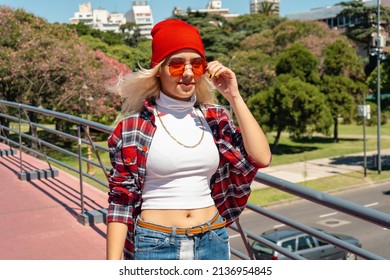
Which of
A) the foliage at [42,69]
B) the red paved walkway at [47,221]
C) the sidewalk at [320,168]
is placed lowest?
the sidewalk at [320,168]

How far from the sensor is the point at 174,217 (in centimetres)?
190

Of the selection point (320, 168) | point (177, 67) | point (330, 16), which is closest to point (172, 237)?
point (177, 67)

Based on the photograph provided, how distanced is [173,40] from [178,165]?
1.43ft

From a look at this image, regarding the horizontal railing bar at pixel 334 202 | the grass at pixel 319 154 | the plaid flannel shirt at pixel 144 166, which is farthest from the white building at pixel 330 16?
the plaid flannel shirt at pixel 144 166

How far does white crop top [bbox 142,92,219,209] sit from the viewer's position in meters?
1.89

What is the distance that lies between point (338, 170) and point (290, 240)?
515 inches

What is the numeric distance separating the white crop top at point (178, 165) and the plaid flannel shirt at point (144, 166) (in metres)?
0.03

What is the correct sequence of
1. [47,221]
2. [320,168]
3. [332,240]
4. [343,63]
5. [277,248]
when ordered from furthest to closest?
[343,63], [320,168], [47,221], [277,248], [332,240]

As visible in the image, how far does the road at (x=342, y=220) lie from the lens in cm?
1380

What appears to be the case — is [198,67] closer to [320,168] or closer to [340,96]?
[320,168]

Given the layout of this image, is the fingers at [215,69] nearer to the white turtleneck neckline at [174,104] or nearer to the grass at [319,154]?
the white turtleneck neckline at [174,104]

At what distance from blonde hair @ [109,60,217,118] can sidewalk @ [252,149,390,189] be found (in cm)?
1852

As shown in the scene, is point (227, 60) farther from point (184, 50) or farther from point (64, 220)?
point (184, 50)

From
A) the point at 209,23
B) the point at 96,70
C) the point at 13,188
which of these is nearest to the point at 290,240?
the point at 13,188
